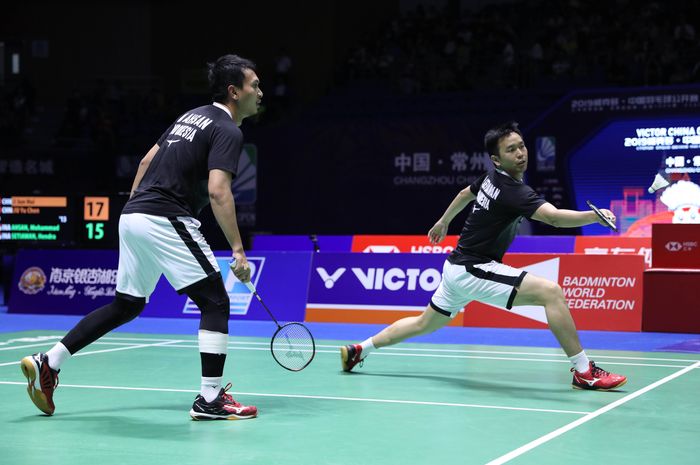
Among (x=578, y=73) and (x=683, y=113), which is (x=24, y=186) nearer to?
(x=578, y=73)

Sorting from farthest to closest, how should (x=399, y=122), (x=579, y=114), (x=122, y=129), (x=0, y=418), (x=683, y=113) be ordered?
(x=122, y=129), (x=399, y=122), (x=579, y=114), (x=683, y=113), (x=0, y=418)

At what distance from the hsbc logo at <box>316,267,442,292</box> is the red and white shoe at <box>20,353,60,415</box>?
19.5ft

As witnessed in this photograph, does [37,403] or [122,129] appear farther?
[122,129]

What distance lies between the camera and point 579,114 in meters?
16.6

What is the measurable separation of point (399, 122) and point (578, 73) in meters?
3.52

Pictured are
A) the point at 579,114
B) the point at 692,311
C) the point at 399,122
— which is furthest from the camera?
the point at 399,122

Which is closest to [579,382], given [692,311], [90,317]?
[90,317]

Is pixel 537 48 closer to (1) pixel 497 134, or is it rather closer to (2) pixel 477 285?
(1) pixel 497 134

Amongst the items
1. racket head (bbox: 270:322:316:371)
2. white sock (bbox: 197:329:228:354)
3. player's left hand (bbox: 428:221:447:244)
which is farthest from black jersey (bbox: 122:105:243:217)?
player's left hand (bbox: 428:221:447:244)

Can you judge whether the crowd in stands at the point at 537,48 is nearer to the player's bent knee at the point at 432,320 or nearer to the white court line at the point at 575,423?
the white court line at the point at 575,423

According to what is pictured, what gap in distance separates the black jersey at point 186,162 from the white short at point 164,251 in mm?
66

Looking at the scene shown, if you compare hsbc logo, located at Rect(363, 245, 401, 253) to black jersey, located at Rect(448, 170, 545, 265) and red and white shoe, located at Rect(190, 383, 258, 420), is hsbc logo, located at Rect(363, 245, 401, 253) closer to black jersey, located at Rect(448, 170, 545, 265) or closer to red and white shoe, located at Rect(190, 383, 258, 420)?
black jersey, located at Rect(448, 170, 545, 265)

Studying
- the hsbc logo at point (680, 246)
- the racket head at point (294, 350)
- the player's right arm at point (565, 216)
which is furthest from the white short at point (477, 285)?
the hsbc logo at point (680, 246)

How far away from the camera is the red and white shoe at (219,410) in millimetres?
5027
